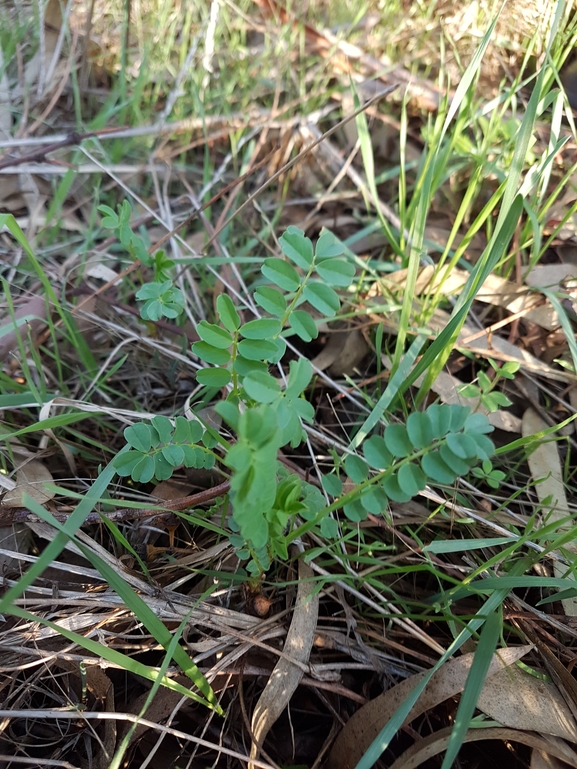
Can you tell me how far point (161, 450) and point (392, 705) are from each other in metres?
0.60

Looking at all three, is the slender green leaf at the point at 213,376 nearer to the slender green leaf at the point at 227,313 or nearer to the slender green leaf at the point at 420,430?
the slender green leaf at the point at 227,313

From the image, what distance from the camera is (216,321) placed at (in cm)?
140

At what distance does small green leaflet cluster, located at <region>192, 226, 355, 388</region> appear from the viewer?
866 millimetres

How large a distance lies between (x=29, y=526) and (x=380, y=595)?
71 cm

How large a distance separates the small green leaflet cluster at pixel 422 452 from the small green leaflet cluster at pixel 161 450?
290 millimetres

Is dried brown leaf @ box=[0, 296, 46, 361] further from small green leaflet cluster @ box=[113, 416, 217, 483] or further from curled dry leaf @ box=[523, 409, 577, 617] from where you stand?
curled dry leaf @ box=[523, 409, 577, 617]

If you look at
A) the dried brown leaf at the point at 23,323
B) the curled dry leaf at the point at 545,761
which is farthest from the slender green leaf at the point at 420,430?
the dried brown leaf at the point at 23,323

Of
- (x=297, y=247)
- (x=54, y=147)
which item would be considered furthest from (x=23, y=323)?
(x=297, y=247)

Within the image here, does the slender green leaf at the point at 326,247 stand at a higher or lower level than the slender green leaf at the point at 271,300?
higher

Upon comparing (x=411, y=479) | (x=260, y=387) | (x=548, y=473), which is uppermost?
(x=260, y=387)

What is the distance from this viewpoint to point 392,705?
913 mm

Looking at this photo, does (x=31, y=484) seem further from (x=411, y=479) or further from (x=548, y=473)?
(x=548, y=473)

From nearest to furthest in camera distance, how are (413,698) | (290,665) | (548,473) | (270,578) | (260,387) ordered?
(260,387), (413,698), (290,665), (270,578), (548,473)

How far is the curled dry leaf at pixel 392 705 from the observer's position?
0.90m
